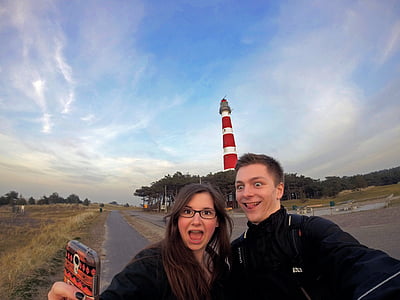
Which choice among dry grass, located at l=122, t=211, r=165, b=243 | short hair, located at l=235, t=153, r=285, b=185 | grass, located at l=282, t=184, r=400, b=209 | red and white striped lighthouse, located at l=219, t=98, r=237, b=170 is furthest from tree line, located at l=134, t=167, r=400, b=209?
short hair, located at l=235, t=153, r=285, b=185

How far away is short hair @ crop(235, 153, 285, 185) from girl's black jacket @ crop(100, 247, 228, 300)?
114 centimetres

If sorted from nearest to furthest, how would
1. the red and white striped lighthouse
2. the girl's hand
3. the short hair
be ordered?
the girl's hand → the short hair → the red and white striped lighthouse

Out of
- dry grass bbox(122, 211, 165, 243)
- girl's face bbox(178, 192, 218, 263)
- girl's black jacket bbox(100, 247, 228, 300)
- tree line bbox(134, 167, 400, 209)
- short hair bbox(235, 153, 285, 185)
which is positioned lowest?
dry grass bbox(122, 211, 165, 243)

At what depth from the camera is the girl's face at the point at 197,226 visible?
207 centimetres

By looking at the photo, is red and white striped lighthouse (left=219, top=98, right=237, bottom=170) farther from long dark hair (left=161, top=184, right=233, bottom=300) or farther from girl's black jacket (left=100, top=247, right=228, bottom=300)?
girl's black jacket (left=100, top=247, right=228, bottom=300)

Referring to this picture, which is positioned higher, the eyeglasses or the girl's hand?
the eyeglasses

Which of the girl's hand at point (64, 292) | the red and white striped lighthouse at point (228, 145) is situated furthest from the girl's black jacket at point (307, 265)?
the red and white striped lighthouse at point (228, 145)

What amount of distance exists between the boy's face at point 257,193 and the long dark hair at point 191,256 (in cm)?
23

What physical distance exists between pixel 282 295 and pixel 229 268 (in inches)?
20.0

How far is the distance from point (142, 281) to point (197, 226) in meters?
0.63

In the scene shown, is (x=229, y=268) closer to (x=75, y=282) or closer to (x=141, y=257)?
(x=141, y=257)

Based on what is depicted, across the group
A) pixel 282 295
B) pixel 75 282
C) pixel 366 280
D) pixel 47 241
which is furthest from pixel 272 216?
pixel 47 241

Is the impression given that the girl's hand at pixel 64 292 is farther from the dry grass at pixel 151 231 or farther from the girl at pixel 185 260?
the dry grass at pixel 151 231

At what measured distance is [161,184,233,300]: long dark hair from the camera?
1.77 meters
